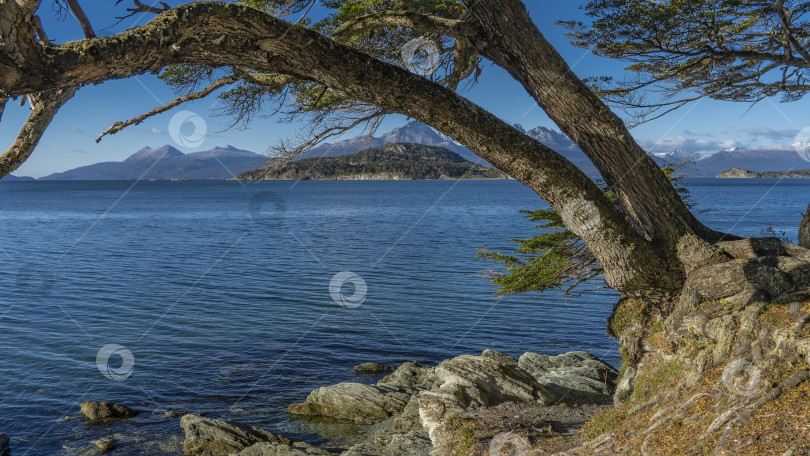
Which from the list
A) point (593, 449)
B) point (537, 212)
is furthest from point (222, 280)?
point (593, 449)

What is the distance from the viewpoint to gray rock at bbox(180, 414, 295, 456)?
13.2 metres

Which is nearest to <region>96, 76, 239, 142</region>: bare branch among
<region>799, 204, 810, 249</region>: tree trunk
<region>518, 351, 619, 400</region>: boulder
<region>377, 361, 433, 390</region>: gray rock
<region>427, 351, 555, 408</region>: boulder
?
<region>427, 351, 555, 408</region>: boulder

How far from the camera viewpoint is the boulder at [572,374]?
47.2 feet

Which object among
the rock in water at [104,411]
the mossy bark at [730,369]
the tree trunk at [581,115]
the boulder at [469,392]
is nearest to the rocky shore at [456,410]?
the boulder at [469,392]

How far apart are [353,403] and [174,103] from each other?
10.4 metres

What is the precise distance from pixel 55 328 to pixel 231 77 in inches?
858

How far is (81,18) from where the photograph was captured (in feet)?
14.5

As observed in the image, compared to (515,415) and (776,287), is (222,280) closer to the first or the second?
(515,415)

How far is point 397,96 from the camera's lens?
6.38 metres

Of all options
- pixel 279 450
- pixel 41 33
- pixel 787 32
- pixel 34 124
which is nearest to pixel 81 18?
pixel 41 33

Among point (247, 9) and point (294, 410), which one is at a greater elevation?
point (247, 9)

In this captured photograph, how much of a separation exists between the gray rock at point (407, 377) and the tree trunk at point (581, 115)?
10287mm

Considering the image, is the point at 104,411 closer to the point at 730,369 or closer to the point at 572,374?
the point at 572,374

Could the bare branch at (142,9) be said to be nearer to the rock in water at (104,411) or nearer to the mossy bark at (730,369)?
the mossy bark at (730,369)
